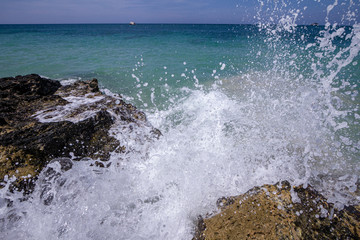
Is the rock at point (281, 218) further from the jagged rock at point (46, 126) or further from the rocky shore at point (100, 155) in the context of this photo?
the jagged rock at point (46, 126)

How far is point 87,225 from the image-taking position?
2023 mm

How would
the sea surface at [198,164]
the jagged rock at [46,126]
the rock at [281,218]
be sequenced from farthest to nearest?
the jagged rock at [46,126]
the sea surface at [198,164]
the rock at [281,218]

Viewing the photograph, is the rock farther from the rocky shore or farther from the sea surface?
the sea surface

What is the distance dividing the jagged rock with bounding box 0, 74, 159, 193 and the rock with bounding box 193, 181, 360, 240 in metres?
1.70

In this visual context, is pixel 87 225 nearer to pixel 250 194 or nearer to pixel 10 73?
pixel 250 194

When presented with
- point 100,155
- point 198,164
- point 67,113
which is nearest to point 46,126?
point 67,113

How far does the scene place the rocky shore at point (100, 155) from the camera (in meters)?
1.64

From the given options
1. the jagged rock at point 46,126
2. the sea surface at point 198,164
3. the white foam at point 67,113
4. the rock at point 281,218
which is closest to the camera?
the rock at point 281,218

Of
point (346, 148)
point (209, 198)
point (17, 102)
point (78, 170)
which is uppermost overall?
point (17, 102)

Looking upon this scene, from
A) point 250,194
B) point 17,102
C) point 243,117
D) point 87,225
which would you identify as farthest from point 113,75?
point 250,194

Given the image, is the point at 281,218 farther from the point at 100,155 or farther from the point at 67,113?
the point at 67,113

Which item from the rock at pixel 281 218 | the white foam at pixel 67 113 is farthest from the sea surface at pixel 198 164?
the white foam at pixel 67 113

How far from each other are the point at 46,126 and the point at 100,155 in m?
0.87

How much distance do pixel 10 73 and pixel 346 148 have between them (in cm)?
1228
